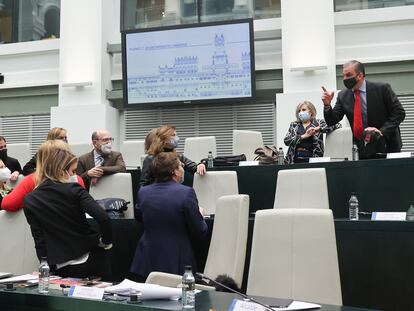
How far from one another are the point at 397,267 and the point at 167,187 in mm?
1440

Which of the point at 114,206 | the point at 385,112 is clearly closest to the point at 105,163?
the point at 114,206

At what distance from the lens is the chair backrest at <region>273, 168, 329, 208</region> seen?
146 inches

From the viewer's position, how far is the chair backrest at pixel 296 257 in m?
2.36

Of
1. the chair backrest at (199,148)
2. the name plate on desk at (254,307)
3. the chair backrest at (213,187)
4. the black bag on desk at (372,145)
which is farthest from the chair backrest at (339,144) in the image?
the name plate on desk at (254,307)

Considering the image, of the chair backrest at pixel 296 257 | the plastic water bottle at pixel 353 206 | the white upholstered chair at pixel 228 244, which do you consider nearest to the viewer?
the chair backrest at pixel 296 257

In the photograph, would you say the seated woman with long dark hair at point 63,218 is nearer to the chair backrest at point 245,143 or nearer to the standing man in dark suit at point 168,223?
the standing man in dark suit at point 168,223

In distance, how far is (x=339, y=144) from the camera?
500 centimetres

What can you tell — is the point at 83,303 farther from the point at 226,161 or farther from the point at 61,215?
the point at 226,161

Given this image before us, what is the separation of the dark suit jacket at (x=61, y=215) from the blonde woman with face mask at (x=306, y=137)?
2501mm

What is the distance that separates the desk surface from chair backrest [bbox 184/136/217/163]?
13.3 feet

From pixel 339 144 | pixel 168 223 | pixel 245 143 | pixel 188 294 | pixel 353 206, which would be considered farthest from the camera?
pixel 245 143

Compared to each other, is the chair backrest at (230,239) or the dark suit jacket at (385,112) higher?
the dark suit jacket at (385,112)

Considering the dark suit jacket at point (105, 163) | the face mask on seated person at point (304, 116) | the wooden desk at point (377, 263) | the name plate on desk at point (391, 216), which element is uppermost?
the face mask on seated person at point (304, 116)

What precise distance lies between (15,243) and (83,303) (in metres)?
1.59
